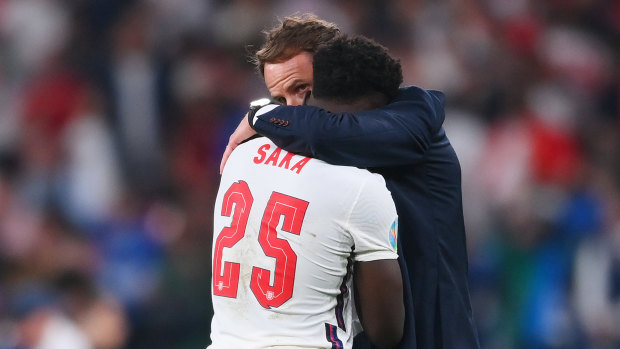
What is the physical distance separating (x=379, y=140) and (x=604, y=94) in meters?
6.17

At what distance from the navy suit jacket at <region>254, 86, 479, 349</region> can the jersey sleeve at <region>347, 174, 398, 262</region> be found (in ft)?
0.35

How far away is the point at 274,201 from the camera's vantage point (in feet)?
8.84

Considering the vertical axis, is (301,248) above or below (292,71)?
below

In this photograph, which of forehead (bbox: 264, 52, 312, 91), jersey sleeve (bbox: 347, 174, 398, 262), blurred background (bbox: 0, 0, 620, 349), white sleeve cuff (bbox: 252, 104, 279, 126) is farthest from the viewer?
blurred background (bbox: 0, 0, 620, 349)

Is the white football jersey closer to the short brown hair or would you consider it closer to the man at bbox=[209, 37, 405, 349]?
the man at bbox=[209, 37, 405, 349]

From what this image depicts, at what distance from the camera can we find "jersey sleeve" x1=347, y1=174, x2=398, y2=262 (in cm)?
265

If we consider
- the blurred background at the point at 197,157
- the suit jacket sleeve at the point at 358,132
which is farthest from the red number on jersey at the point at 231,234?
the blurred background at the point at 197,157

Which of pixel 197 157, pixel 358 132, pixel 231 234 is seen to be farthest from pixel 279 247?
pixel 197 157

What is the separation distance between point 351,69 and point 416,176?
14.2 inches

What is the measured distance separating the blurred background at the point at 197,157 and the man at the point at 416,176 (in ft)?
9.77

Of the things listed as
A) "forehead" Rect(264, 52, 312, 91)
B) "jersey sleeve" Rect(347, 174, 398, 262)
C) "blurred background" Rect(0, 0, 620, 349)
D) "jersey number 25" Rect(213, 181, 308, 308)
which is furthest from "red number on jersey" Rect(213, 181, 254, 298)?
"blurred background" Rect(0, 0, 620, 349)

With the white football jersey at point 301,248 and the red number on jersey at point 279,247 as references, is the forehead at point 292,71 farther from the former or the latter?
the red number on jersey at point 279,247

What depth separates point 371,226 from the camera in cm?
265

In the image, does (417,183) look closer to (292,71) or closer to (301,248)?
(301,248)
